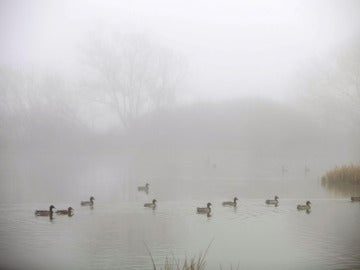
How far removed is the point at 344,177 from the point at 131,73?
10622 millimetres

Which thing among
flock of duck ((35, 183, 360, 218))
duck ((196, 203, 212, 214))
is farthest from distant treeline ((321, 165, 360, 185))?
duck ((196, 203, 212, 214))

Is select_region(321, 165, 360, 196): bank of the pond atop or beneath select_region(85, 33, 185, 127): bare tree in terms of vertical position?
beneath

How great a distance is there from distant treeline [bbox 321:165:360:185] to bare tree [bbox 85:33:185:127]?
8196mm

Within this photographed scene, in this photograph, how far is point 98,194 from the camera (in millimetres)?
12086

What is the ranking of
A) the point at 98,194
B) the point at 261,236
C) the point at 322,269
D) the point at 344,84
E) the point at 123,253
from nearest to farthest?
the point at 322,269
the point at 123,253
the point at 261,236
the point at 98,194
the point at 344,84

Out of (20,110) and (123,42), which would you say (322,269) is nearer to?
(20,110)

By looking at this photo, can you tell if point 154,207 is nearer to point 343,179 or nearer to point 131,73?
point 343,179

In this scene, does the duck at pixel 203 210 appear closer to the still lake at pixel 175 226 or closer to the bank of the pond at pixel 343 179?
the still lake at pixel 175 226

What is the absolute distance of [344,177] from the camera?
1480 cm

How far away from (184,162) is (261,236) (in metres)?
14.1

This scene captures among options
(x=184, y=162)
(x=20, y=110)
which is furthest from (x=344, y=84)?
(x=20, y=110)

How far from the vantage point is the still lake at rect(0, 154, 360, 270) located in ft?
20.5

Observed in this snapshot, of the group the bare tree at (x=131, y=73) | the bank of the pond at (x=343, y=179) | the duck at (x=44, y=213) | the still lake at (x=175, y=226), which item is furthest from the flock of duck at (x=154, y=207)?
the bare tree at (x=131, y=73)

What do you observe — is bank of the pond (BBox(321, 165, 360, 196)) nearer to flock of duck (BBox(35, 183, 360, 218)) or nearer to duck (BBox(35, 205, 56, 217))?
flock of duck (BBox(35, 183, 360, 218))
